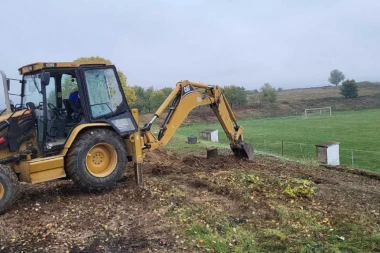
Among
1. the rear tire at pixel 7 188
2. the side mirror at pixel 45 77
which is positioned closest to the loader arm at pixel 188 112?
the side mirror at pixel 45 77

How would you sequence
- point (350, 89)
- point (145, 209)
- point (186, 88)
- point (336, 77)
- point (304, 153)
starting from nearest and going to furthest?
point (145, 209) → point (186, 88) → point (304, 153) → point (350, 89) → point (336, 77)

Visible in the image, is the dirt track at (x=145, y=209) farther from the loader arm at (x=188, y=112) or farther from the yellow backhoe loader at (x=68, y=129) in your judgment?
the loader arm at (x=188, y=112)

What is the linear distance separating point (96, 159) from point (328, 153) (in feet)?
35.3

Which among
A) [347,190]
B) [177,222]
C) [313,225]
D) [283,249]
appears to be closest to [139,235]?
[177,222]

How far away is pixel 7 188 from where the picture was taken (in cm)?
607

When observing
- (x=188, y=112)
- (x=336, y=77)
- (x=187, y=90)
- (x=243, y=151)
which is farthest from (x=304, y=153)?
(x=336, y=77)

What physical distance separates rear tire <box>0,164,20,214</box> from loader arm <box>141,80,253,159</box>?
2922 millimetres

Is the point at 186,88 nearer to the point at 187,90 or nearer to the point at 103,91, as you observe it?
the point at 187,90

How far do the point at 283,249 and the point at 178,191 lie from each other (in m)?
2.95

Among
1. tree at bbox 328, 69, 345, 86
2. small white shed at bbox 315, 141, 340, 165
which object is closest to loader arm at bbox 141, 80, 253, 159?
small white shed at bbox 315, 141, 340, 165

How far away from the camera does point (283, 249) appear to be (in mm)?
4863

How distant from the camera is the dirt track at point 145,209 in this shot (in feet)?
16.9

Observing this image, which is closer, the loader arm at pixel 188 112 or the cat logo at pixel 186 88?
the loader arm at pixel 188 112

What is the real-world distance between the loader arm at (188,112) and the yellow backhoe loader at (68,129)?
650 millimetres
